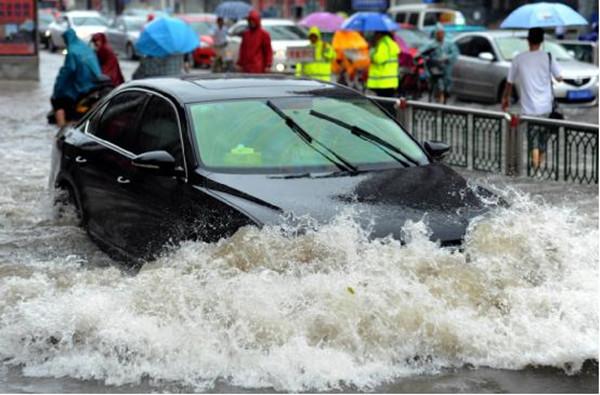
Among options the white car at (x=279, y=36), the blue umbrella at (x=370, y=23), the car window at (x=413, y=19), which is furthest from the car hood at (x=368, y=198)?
the car window at (x=413, y=19)

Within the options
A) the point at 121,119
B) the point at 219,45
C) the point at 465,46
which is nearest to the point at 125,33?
the point at 219,45

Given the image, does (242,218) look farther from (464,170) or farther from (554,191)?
(464,170)

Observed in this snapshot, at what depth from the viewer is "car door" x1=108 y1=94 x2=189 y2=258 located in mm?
7855

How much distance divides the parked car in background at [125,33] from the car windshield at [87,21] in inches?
64.6

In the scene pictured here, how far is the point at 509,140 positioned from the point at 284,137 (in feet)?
20.4

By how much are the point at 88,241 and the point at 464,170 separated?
6242 mm

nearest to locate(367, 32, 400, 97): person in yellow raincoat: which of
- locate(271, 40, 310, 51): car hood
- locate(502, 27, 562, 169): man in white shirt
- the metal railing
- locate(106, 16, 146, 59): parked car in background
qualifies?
the metal railing

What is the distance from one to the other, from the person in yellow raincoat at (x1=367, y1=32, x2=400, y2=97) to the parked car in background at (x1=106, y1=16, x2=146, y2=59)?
2118 cm

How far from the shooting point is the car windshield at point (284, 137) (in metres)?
7.96

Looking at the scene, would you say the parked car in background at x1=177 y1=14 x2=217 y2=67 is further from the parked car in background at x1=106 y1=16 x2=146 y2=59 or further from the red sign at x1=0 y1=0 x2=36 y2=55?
the red sign at x1=0 y1=0 x2=36 y2=55

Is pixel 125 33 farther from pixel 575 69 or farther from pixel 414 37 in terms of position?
pixel 575 69

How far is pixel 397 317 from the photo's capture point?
661 centimetres

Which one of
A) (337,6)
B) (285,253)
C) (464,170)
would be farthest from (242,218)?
(337,6)

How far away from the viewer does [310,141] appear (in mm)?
8195
